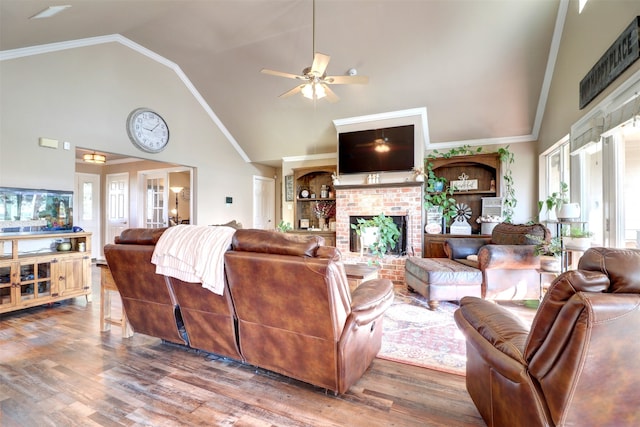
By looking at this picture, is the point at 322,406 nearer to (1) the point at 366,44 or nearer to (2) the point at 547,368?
(2) the point at 547,368

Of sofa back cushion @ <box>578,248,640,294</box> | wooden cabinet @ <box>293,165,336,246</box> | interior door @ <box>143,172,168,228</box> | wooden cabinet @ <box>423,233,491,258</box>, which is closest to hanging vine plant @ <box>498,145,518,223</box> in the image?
wooden cabinet @ <box>423,233,491,258</box>

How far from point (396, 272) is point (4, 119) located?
17.7 feet

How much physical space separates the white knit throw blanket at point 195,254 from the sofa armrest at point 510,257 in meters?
2.75

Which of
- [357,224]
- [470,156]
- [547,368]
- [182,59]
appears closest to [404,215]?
[357,224]

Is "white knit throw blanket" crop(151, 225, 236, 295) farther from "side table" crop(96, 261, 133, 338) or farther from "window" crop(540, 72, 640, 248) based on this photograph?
"window" crop(540, 72, 640, 248)

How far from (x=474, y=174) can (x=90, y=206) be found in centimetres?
850

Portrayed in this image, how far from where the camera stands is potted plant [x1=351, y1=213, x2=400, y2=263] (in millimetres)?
4723

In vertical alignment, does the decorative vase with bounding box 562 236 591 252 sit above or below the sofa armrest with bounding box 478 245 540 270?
above

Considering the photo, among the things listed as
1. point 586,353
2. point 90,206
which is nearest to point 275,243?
point 586,353

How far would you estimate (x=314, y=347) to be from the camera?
1.59 metres

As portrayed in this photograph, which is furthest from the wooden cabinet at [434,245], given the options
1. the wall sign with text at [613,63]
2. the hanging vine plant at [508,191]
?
the wall sign with text at [613,63]

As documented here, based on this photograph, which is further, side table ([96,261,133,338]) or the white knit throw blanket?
side table ([96,261,133,338])

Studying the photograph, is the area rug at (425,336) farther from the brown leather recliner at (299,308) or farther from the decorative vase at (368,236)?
the decorative vase at (368,236)

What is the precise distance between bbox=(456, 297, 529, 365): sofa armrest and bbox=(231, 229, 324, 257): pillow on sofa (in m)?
0.84
